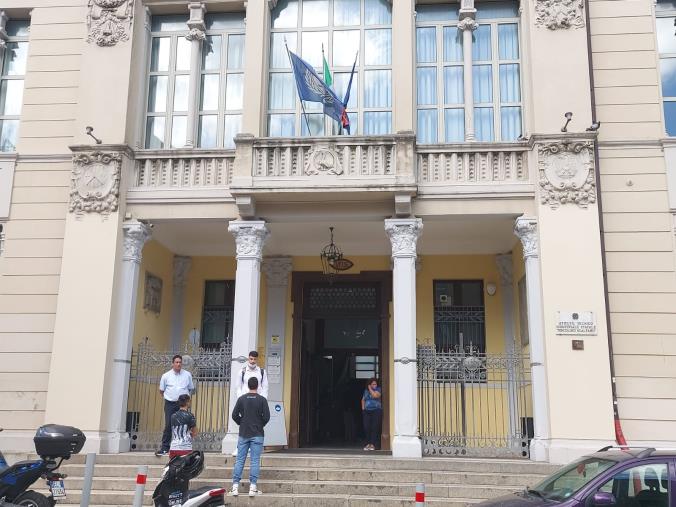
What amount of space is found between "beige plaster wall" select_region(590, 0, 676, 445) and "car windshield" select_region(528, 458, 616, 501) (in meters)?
5.41

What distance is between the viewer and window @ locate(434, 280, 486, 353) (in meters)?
15.6

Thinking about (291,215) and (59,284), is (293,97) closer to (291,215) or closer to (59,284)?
(291,215)

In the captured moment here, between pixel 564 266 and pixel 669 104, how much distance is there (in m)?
4.06

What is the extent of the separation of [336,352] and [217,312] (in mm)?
2996

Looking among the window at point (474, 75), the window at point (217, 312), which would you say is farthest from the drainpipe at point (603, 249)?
the window at point (217, 312)

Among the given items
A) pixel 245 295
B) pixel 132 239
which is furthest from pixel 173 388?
pixel 132 239

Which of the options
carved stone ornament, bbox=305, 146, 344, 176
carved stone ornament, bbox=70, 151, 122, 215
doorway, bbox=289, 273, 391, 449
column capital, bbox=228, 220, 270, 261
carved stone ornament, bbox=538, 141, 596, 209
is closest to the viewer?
carved stone ornament, bbox=538, 141, 596, 209

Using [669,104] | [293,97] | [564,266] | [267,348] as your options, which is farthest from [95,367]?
[669,104]

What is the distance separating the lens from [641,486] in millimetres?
6445

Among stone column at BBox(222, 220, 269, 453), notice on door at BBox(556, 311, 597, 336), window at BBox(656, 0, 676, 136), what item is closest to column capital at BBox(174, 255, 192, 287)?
stone column at BBox(222, 220, 269, 453)

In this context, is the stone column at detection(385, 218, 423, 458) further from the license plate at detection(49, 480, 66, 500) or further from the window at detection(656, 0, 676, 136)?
the license plate at detection(49, 480, 66, 500)

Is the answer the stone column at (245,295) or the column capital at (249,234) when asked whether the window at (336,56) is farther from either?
the stone column at (245,295)

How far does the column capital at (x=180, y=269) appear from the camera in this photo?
16.4 meters

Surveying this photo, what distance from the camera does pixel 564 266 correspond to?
12.2 meters
